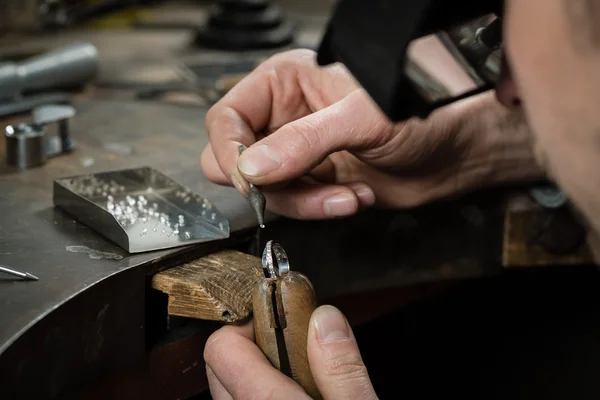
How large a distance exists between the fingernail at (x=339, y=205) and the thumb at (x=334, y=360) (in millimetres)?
215

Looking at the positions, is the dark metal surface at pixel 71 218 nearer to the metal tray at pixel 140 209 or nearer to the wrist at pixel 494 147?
the metal tray at pixel 140 209

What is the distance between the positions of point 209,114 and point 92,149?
0.82ft

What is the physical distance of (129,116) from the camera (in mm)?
1312

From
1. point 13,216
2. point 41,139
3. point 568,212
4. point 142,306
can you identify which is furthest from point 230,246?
point 568,212

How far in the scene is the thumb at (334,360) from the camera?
688 mm

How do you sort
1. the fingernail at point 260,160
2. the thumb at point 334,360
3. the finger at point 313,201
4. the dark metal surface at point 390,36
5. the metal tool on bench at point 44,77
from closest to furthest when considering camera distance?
the dark metal surface at point 390,36, the thumb at point 334,360, the fingernail at point 260,160, the finger at point 313,201, the metal tool on bench at point 44,77

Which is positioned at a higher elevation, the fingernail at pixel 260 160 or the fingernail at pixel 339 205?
the fingernail at pixel 260 160

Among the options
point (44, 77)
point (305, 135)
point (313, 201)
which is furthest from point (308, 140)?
point (44, 77)

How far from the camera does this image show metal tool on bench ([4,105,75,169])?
1.04 meters

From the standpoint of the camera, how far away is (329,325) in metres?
0.69

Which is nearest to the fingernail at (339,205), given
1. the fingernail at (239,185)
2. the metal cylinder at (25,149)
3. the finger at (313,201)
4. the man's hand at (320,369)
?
the finger at (313,201)

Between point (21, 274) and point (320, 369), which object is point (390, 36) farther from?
point (21, 274)

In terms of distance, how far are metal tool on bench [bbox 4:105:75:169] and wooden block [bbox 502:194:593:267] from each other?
2.17ft

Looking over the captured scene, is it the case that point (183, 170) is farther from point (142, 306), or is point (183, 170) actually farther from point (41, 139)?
point (142, 306)
